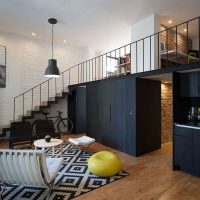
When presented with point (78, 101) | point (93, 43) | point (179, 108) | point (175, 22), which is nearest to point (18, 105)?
point (78, 101)

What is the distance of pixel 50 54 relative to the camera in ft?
23.6

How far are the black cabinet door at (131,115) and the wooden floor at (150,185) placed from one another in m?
0.54

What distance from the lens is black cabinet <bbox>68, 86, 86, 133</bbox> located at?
282 inches

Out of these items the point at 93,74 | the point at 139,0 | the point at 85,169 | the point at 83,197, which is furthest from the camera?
the point at 93,74

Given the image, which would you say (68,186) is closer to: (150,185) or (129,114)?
(150,185)

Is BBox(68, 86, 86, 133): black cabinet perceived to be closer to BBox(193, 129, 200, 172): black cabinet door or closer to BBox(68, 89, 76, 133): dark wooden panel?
BBox(68, 89, 76, 133): dark wooden panel

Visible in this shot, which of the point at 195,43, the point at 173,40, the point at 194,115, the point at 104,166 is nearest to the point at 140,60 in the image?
the point at 173,40

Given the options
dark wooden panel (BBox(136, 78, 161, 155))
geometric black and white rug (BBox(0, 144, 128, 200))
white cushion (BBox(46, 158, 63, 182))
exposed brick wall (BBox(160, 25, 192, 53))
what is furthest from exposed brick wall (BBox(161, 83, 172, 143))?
white cushion (BBox(46, 158, 63, 182))

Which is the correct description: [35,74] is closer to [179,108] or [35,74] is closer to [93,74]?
[93,74]

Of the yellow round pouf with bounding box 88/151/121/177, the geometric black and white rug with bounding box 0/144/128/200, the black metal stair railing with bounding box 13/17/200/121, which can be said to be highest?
the black metal stair railing with bounding box 13/17/200/121

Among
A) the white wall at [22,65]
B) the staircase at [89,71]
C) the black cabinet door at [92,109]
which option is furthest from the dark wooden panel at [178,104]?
the white wall at [22,65]

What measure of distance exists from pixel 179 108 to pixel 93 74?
5267mm

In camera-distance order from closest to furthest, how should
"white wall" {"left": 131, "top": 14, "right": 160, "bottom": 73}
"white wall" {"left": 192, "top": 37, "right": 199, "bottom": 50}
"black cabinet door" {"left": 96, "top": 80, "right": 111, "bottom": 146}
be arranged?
"white wall" {"left": 131, "top": 14, "right": 160, "bottom": 73} → "black cabinet door" {"left": 96, "top": 80, "right": 111, "bottom": 146} → "white wall" {"left": 192, "top": 37, "right": 199, "bottom": 50}

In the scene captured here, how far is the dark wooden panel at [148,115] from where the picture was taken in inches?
177
